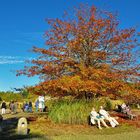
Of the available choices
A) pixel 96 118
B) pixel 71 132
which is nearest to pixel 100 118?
pixel 96 118

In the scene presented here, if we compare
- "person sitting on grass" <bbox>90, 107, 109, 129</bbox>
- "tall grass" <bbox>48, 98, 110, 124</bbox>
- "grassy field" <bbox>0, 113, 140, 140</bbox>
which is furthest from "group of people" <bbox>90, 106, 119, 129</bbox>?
"tall grass" <bbox>48, 98, 110, 124</bbox>

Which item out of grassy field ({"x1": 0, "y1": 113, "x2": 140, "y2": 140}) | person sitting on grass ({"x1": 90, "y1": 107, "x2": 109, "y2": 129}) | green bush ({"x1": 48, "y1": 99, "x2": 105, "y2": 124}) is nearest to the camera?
grassy field ({"x1": 0, "y1": 113, "x2": 140, "y2": 140})

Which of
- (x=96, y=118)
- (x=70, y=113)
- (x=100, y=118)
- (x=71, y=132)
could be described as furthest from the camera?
(x=70, y=113)

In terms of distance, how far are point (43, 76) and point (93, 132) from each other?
711cm

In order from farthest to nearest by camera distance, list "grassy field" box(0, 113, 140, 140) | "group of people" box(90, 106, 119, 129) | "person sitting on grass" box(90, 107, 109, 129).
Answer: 1. "group of people" box(90, 106, 119, 129)
2. "person sitting on grass" box(90, 107, 109, 129)
3. "grassy field" box(0, 113, 140, 140)

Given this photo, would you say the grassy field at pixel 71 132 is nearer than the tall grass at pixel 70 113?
Yes

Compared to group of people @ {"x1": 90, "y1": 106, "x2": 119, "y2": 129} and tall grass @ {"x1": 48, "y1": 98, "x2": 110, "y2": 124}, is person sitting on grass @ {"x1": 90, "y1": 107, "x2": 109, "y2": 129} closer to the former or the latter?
group of people @ {"x1": 90, "y1": 106, "x2": 119, "y2": 129}

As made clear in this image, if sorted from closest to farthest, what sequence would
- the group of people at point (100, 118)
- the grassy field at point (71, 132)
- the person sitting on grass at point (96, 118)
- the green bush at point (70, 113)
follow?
1. the grassy field at point (71, 132)
2. the person sitting on grass at point (96, 118)
3. the group of people at point (100, 118)
4. the green bush at point (70, 113)

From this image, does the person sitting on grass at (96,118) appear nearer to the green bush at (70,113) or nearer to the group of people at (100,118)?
the group of people at (100,118)

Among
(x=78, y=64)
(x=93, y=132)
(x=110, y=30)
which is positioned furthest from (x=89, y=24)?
(x=93, y=132)

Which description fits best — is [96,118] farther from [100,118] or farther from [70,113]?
[70,113]

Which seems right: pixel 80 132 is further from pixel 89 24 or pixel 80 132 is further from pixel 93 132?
pixel 89 24

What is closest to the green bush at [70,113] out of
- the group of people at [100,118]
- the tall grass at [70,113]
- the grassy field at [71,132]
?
the tall grass at [70,113]

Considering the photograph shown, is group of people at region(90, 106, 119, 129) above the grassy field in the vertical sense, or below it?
above
